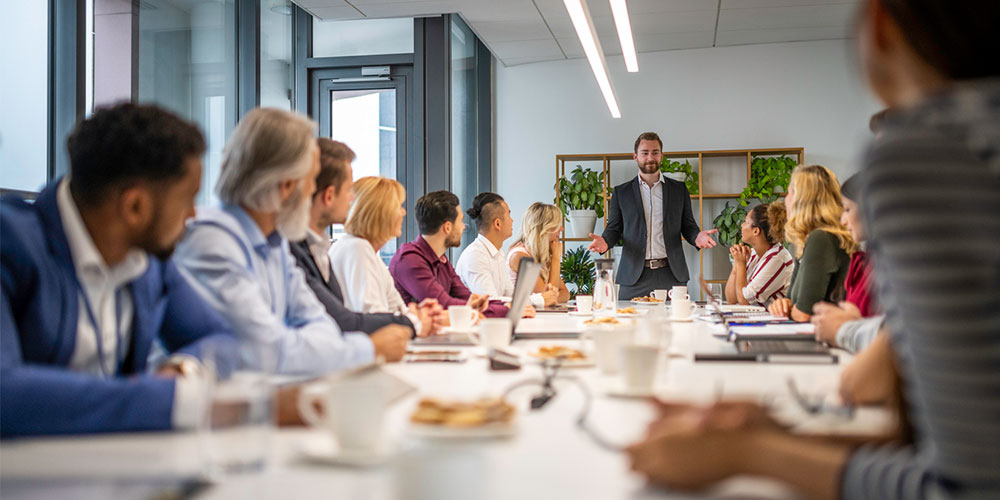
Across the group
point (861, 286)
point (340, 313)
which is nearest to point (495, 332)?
point (340, 313)

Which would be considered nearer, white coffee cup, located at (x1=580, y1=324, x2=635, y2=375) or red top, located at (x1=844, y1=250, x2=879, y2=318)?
white coffee cup, located at (x1=580, y1=324, x2=635, y2=375)

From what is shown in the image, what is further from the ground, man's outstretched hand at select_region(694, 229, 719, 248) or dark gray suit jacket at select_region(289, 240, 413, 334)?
man's outstretched hand at select_region(694, 229, 719, 248)

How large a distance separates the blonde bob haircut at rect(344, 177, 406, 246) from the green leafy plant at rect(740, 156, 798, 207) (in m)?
4.37

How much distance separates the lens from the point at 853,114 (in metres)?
7.11

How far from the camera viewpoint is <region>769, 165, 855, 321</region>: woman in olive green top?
3098mm

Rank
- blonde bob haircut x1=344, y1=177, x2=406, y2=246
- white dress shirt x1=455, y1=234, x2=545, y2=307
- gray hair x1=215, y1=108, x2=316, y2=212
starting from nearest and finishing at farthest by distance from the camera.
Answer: gray hair x1=215, y1=108, x2=316, y2=212
blonde bob haircut x1=344, y1=177, x2=406, y2=246
white dress shirt x1=455, y1=234, x2=545, y2=307

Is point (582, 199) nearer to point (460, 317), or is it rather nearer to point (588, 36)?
point (588, 36)

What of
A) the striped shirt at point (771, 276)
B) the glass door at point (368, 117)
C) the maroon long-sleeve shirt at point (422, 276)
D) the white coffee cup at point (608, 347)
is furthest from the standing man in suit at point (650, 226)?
the white coffee cup at point (608, 347)

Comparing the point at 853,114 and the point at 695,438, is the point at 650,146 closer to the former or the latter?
the point at 853,114

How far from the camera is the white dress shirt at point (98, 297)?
4.40ft

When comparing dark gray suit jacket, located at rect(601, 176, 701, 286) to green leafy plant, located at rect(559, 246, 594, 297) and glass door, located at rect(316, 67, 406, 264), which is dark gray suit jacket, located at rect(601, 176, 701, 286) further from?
glass door, located at rect(316, 67, 406, 264)

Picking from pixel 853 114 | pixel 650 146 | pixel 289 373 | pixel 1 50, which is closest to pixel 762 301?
pixel 650 146

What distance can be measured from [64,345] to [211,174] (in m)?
3.11

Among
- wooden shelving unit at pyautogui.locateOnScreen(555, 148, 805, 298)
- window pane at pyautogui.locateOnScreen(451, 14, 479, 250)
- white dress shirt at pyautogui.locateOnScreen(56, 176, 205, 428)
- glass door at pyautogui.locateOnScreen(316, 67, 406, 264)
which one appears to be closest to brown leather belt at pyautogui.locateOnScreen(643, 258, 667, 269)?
wooden shelving unit at pyautogui.locateOnScreen(555, 148, 805, 298)
